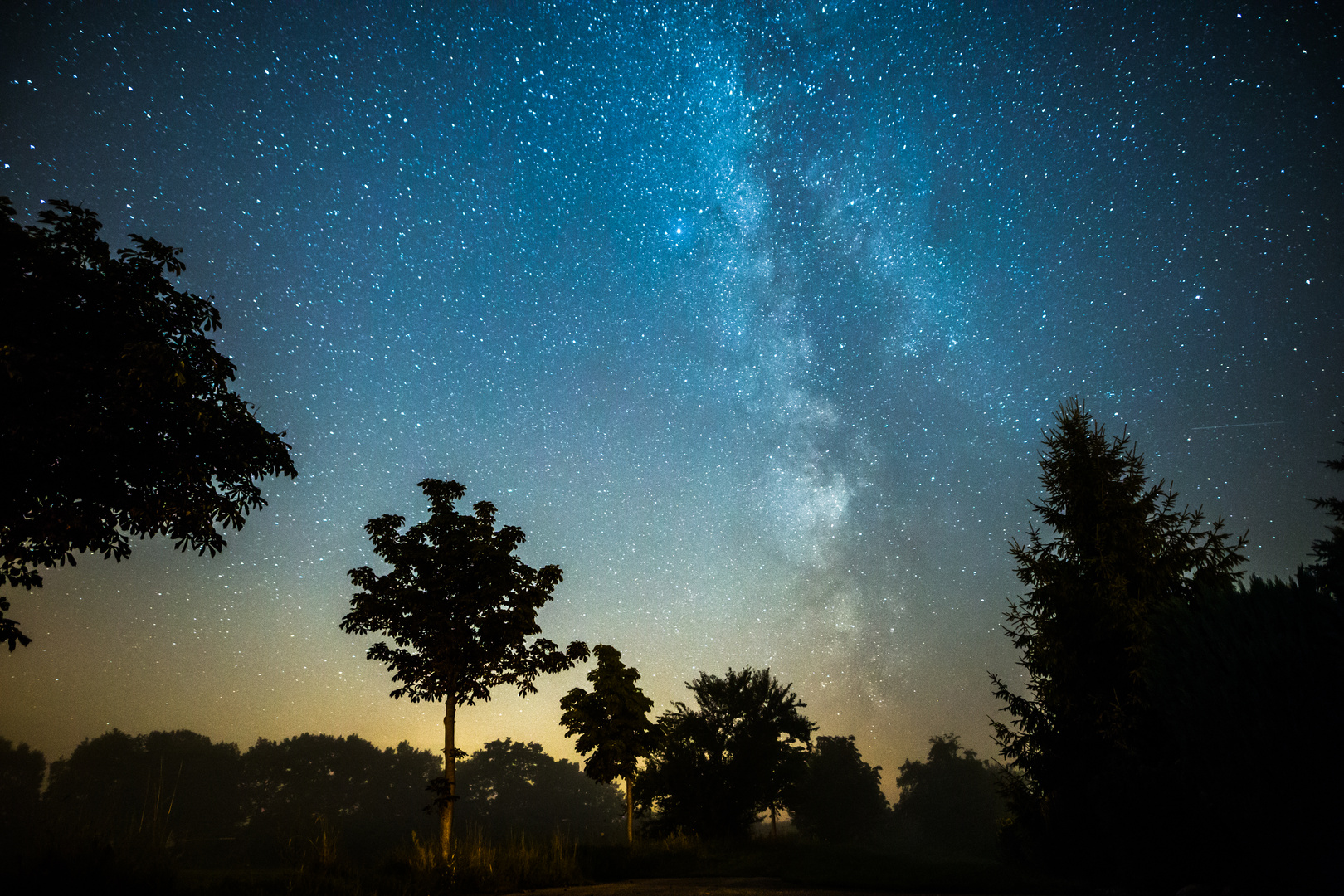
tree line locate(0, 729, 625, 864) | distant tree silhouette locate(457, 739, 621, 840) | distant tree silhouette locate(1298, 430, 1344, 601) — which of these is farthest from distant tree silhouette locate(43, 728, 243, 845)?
distant tree silhouette locate(1298, 430, 1344, 601)

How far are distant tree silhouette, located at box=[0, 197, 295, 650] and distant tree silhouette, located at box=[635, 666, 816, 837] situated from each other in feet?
84.5

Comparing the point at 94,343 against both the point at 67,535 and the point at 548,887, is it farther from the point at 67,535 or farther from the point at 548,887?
the point at 548,887

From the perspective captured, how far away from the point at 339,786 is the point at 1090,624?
117159 mm

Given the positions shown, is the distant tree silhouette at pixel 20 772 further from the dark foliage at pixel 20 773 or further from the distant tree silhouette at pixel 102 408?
the distant tree silhouette at pixel 102 408

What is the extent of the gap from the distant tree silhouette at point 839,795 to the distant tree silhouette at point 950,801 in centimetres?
865

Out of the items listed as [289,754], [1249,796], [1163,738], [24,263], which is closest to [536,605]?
[24,263]

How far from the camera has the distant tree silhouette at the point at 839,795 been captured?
57250mm

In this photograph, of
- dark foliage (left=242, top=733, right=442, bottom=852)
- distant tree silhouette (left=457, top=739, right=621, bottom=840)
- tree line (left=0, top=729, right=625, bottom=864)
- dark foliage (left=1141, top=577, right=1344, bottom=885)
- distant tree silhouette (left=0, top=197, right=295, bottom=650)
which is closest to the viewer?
distant tree silhouette (left=0, top=197, right=295, bottom=650)

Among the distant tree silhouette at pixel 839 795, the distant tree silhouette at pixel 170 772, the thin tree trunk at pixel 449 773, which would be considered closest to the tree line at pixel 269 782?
the distant tree silhouette at pixel 170 772

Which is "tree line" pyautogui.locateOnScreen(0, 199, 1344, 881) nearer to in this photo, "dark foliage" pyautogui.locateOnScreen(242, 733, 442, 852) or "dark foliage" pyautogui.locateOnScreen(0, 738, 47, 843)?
"dark foliage" pyautogui.locateOnScreen(242, 733, 442, 852)

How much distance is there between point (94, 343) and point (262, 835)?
322 feet

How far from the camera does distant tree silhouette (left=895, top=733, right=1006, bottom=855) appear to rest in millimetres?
74188

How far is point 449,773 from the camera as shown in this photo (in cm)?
1498

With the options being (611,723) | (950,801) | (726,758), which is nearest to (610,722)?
(611,723)
